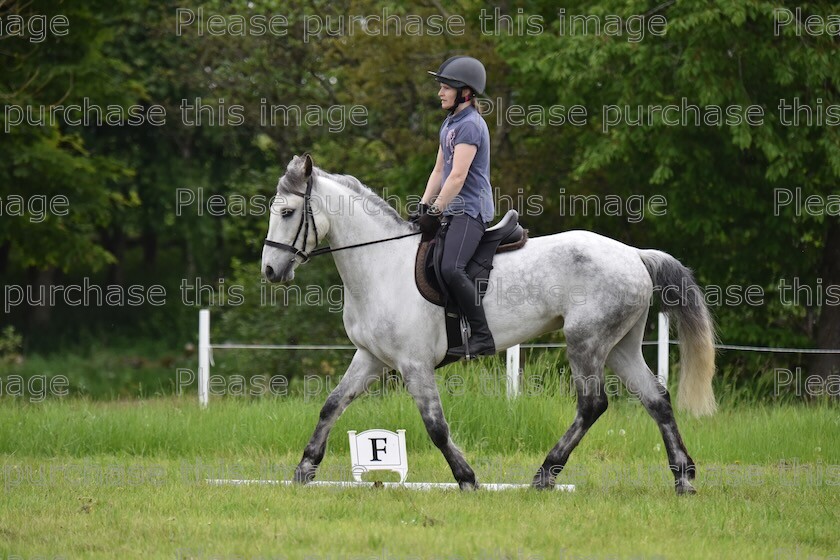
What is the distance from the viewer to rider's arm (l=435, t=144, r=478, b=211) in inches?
293

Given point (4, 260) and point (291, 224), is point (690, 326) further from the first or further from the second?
point (4, 260)

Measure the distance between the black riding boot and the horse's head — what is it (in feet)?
3.52

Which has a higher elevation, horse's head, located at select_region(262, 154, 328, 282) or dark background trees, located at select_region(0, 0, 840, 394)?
dark background trees, located at select_region(0, 0, 840, 394)

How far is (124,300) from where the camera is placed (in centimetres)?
2925

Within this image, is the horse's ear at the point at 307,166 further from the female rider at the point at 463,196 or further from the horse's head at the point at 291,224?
the female rider at the point at 463,196

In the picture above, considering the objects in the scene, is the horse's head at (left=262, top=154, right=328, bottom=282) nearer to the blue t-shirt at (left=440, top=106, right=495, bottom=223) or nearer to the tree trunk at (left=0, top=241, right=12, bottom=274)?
the blue t-shirt at (left=440, top=106, right=495, bottom=223)

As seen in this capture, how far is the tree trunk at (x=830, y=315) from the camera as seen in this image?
15.9 metres

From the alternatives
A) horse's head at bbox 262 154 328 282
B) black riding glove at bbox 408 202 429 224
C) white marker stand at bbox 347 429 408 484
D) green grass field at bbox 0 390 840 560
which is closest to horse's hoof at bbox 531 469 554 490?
green grass field at bbox 0 390 840 560

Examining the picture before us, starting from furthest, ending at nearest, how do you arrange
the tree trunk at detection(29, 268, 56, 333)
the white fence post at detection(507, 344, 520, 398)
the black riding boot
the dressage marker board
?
the tree trunk at detection(29, 268, 56, 333) < the white fence post at detection(507, 344, 520, 398) < the dressage marker board < the black riding boot

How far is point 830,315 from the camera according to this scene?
1623cm

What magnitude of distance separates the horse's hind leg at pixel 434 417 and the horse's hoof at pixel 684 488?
1495mm

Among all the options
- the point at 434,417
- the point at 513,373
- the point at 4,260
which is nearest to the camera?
the point at 434,417

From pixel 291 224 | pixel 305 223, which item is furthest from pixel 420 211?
pixel 291 224

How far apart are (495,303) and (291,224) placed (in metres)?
1.56
